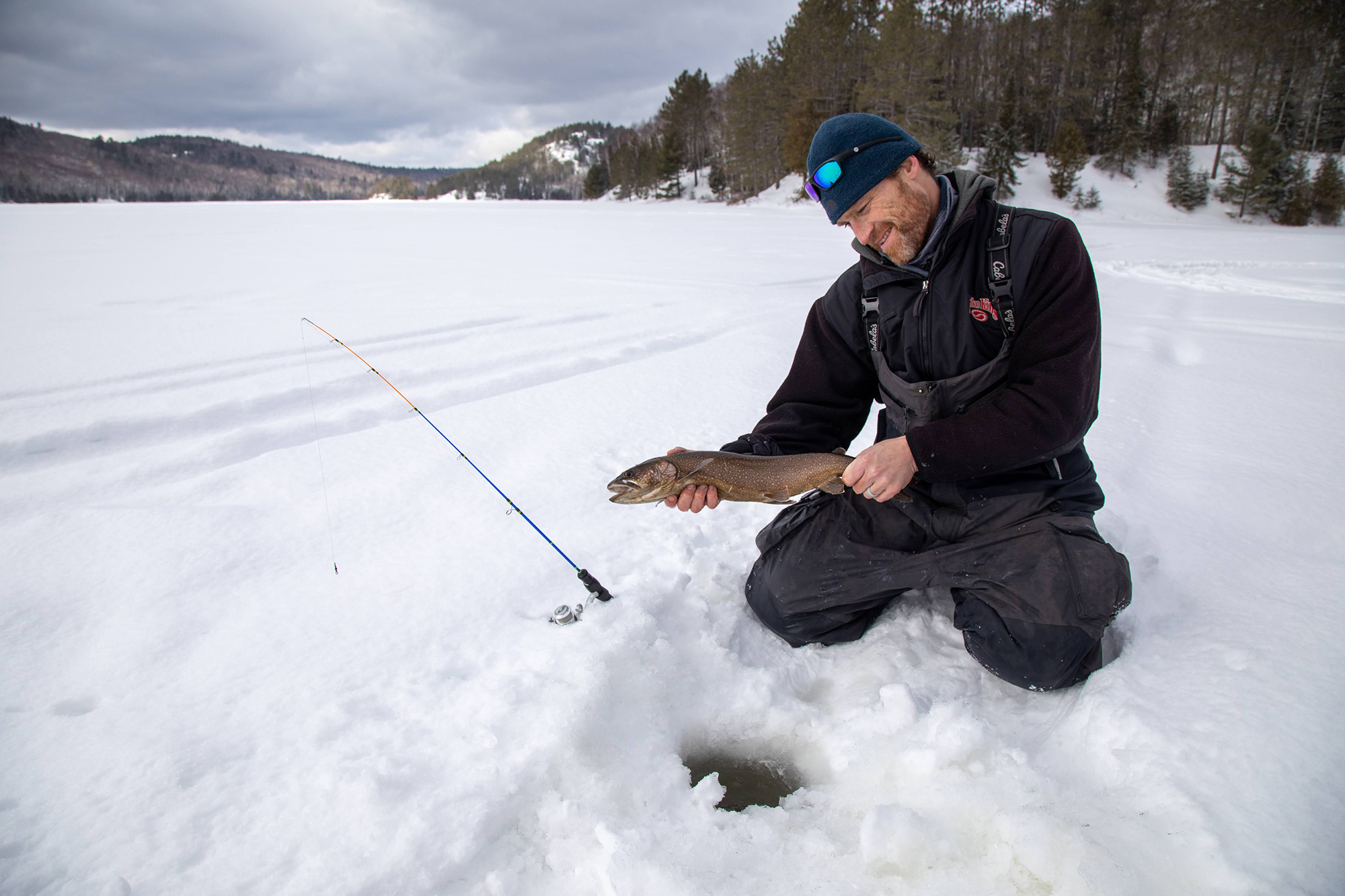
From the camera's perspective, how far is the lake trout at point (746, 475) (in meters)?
2.33

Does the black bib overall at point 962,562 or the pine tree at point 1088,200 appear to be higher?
the pine tree at point 1088,200

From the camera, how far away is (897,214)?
7.31ft

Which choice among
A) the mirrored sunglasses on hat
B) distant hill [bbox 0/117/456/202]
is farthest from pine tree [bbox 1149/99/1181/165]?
distant hill [bbox 0/117/456/202]

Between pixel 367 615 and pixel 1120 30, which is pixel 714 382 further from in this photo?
pixel 1120 30

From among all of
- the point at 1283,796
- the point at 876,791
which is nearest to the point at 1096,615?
the point at 1283,796

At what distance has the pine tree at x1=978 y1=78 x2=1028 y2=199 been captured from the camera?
33.4 m

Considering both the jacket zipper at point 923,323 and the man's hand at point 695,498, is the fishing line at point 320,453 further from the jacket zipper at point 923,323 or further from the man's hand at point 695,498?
the jacket zipper at point 923,323

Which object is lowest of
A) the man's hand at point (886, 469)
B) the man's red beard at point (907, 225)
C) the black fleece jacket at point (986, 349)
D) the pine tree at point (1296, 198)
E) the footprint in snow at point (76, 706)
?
the footprint in snow at point (76, 706)

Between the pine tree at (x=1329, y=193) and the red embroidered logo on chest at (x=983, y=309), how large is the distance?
37186 millimetres

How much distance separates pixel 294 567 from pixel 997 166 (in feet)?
130

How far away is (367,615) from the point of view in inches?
98.9

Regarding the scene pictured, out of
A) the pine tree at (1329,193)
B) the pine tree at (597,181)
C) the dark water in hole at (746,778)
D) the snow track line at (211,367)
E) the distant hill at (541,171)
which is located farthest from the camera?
the distant hill at (541,171)

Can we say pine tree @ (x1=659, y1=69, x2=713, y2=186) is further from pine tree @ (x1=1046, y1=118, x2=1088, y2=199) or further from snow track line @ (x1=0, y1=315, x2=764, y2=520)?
snow track line @ (x1=0, y1=315, x2=764, y2=520)

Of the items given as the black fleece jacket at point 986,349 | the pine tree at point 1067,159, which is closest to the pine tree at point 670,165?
the pine tree at point 1067,159
